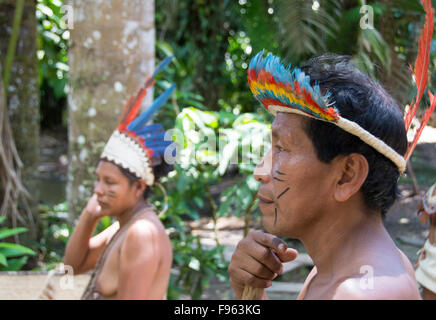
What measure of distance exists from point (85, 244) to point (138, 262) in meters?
0.64

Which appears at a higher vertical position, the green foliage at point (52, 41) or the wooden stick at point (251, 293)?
the green foliage at point (52, 41)

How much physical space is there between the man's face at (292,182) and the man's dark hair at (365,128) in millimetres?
34

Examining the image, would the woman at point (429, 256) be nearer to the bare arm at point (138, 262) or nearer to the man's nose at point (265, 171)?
the bare arm at point (138, 262)

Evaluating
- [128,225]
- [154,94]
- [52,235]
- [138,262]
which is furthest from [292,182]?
[52,235]

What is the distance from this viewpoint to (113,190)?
3.16 meters

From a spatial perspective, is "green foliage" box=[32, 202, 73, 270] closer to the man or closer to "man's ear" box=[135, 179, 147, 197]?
"man's ear" box=[135, 179, 147, 197]

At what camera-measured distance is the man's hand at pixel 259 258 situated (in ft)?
5.33

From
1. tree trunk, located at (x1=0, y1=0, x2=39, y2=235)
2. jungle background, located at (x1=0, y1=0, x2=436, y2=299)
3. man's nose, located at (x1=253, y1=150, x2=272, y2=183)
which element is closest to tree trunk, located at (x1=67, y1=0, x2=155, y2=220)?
jungle background, located at (x1=0, y1=0, x2=436, y2=299)

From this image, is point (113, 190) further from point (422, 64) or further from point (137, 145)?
point (422, 64)

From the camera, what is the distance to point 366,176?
4.89 ft

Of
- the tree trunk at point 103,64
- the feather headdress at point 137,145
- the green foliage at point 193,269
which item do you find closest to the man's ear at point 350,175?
the feather headdress at point 137,145

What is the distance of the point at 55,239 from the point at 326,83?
5.60 m
